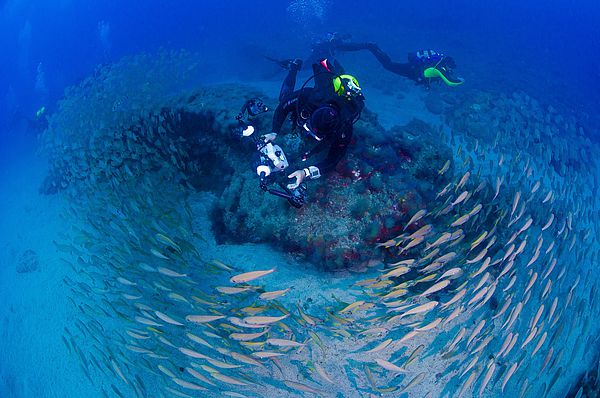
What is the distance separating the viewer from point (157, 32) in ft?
161

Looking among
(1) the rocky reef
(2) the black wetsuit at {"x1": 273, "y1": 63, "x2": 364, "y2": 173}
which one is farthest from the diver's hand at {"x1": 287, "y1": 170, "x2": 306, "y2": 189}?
(1) the rocky reef

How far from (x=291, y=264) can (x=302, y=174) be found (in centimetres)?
179

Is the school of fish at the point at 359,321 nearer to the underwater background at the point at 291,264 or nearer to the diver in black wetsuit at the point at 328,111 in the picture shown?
Answer: the underwater background at the point at 291,264

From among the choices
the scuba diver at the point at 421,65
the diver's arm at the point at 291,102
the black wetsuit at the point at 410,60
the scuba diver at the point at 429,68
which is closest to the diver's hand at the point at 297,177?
the diver's arm at the point at 291,102

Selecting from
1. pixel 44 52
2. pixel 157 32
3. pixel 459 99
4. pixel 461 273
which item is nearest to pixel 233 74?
pixel 459 99

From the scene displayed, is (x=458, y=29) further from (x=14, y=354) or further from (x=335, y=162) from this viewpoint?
(x=14, y=354)

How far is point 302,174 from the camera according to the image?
17.7 feet

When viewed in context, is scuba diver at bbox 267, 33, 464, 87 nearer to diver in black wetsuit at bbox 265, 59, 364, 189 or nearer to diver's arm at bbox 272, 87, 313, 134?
diver's arm at bbox 272, 87, 313, 134

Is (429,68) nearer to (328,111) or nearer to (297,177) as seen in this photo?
(328,111)

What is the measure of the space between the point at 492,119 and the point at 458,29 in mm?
23868

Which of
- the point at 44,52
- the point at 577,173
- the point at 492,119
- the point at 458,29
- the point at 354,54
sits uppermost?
the point at 458,29

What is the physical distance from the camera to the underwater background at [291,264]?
16.4 feet

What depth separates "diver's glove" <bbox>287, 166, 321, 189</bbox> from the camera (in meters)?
5.35

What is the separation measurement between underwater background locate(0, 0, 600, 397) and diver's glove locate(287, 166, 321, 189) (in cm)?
71
